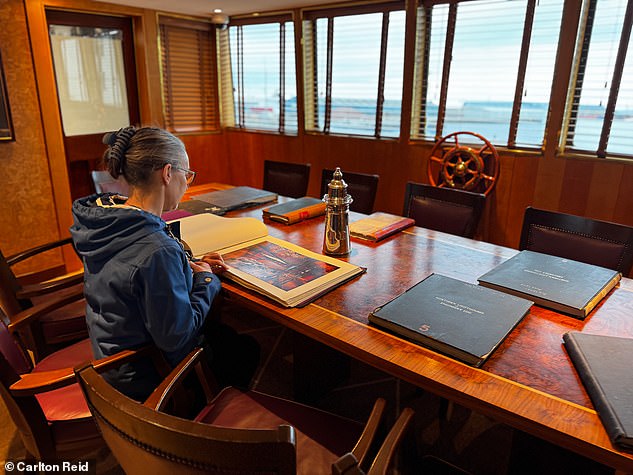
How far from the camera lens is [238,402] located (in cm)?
129

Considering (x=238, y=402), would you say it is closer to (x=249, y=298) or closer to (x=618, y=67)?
(x=249, y=298)

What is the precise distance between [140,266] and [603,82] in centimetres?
291

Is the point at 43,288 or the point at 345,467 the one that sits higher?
the point at 345,467

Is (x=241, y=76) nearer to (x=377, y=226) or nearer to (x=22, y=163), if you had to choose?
(x=22, y=163)

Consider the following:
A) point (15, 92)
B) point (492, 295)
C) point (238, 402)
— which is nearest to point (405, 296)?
point (492, 295)

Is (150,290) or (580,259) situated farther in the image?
(580,259)

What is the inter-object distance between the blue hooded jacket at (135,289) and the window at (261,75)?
310 cm

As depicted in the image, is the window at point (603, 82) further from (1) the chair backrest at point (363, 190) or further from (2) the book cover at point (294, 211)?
(2) the book cover at point (294, 211)

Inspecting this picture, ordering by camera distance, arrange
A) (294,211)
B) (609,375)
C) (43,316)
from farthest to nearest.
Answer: (294,211)
(43,316)
(609,375)

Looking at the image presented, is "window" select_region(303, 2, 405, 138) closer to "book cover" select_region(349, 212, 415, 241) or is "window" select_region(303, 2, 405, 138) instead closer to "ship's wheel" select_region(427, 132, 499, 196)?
"ship's wheel" select_region(427, 132, 499, 196)

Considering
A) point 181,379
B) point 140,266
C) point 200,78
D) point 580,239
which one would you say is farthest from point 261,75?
point 181,379

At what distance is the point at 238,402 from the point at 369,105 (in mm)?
2951

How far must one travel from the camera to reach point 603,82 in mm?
2701

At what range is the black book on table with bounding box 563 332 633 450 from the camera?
30.8 inches
